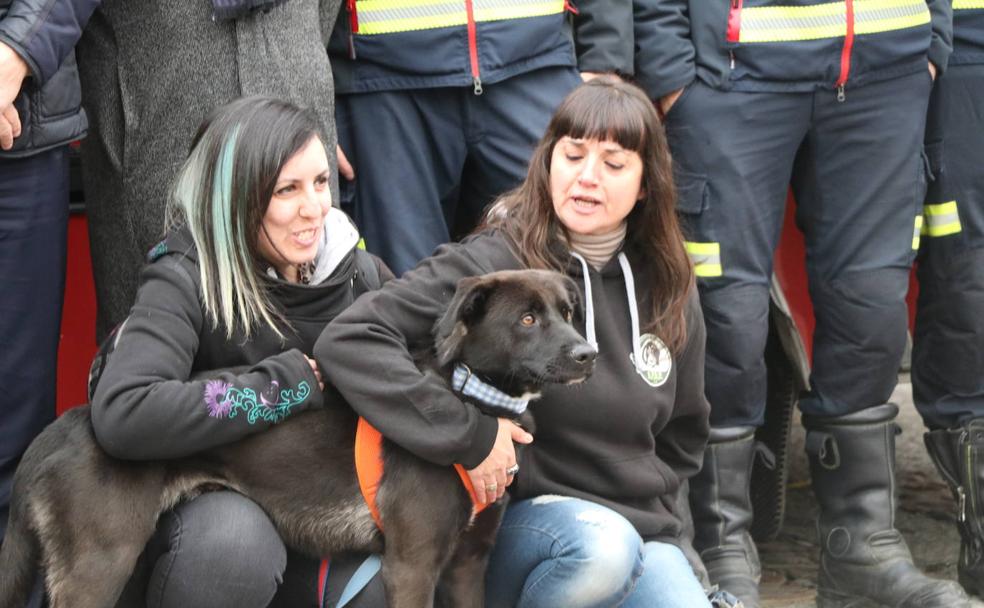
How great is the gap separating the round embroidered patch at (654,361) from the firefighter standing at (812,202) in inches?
27.7

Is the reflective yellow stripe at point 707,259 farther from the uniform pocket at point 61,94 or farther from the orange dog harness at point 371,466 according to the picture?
the uniform pocket at point 61,94

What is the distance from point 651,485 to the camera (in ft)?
12.1

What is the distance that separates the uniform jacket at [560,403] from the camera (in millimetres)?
3262

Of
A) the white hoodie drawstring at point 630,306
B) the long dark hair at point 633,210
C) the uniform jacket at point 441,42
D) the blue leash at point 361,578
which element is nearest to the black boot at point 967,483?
the long dark hair at point 633,210

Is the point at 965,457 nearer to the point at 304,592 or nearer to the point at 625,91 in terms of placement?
the point at 625,91

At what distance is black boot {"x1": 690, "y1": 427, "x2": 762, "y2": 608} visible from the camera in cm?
447

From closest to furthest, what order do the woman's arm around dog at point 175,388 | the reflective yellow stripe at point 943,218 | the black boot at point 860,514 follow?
the woman's arm around dog at point 175,388, the black boot at point 860,514, the reflective yellow stripe at point 943,218

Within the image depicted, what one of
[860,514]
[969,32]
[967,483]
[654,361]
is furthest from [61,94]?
[967,483]

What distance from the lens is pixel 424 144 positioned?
4195 mm

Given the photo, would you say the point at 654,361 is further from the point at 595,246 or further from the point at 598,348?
the point at 595,246

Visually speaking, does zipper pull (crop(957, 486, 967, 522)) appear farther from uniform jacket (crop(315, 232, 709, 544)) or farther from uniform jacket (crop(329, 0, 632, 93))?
uniform jacket (crop(329, 0, 632, 93))

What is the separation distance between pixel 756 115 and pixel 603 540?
1504 millimetres

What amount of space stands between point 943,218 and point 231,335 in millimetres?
2423

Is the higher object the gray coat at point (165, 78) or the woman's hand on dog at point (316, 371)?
the gray coat at point (165, 78)
